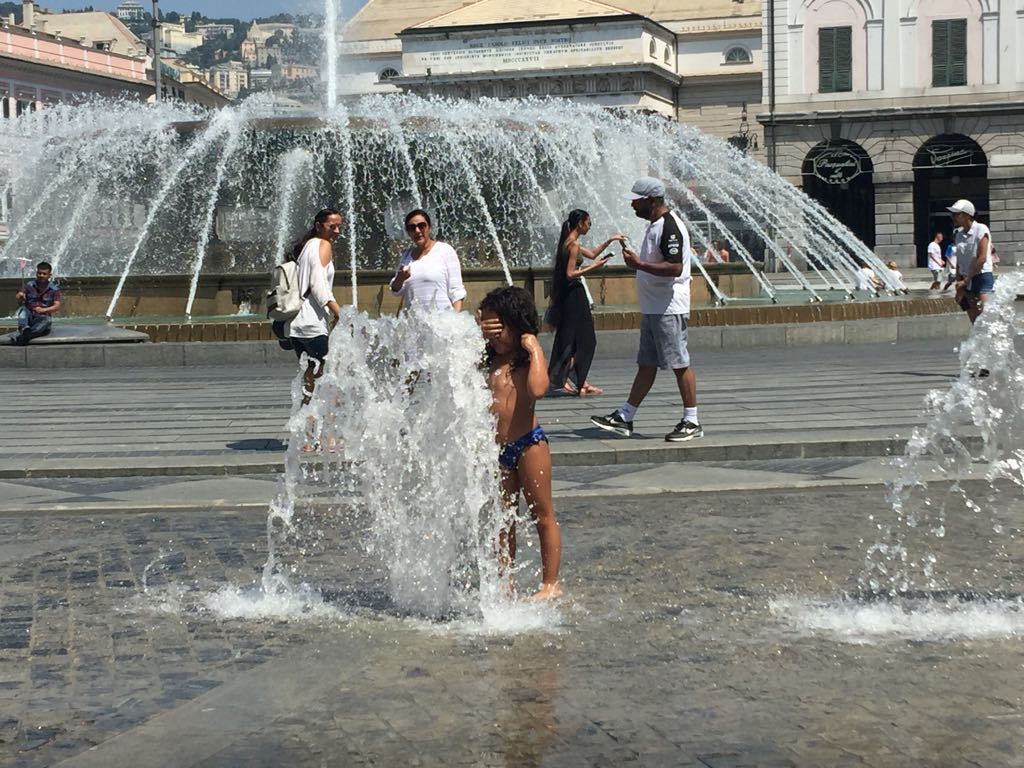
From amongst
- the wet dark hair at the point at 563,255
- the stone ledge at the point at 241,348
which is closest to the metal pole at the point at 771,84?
the stone ledge at the point at 241,348

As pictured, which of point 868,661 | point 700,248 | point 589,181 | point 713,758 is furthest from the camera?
point 700,248

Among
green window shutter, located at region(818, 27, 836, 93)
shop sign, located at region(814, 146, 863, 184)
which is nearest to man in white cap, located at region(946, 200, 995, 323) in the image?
shop sign, located at region(814, 146, 863, 184)

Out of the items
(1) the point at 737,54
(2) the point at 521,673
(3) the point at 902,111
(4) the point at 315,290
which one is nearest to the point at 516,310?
(2) the point at 521,673

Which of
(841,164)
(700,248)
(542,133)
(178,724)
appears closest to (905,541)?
(178,724)

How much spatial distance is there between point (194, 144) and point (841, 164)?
3875 centimetres

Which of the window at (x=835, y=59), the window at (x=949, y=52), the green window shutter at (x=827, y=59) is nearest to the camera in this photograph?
the window at (x=949, y=52)

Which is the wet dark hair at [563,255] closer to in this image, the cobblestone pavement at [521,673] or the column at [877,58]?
the cobblestone pavement at [521,673]

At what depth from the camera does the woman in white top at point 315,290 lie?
10.8m

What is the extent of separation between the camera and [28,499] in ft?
30.5

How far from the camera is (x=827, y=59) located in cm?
5844

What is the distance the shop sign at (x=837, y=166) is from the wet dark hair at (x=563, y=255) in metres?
46.6

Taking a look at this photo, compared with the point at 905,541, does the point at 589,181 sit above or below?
above

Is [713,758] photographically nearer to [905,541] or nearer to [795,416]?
[905,541]

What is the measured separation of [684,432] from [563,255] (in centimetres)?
281
